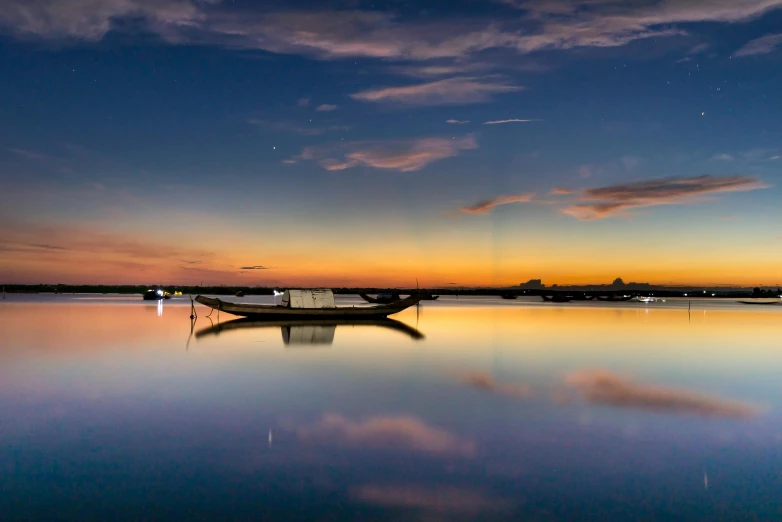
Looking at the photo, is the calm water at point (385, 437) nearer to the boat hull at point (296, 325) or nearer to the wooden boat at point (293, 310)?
the boat hull at point (296, 325)

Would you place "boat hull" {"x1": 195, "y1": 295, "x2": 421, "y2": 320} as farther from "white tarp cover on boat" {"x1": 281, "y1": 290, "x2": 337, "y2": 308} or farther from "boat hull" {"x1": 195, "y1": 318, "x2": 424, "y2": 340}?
"white tarp cover on boat" {"x1": 281, "y1": 290, "x2": 337, "y2": 308}

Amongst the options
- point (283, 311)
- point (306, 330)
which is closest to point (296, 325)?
point (283, 311)

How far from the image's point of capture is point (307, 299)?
4238cm

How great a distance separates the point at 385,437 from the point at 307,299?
105 ft

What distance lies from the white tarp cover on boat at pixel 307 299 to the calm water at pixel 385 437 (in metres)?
18.5

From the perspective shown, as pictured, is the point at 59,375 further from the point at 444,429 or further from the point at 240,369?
the point at 444,429

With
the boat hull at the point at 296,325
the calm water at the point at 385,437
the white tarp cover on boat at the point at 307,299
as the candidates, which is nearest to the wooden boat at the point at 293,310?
the white tarp cover on boat at the point at 307,299

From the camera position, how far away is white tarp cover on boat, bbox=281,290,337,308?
138 feet

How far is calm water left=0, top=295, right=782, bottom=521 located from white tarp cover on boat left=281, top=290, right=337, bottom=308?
18541 millimetres

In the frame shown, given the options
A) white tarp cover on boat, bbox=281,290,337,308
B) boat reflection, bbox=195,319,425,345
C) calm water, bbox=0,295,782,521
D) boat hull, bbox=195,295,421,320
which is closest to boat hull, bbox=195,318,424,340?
boat reflection, bbox=195,319,425,345

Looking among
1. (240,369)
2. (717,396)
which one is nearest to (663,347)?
(717,396)

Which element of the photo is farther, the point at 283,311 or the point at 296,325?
the point at 283,311

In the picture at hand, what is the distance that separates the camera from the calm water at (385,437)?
7.46m

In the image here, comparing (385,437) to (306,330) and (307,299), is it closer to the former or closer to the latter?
(306,330)
